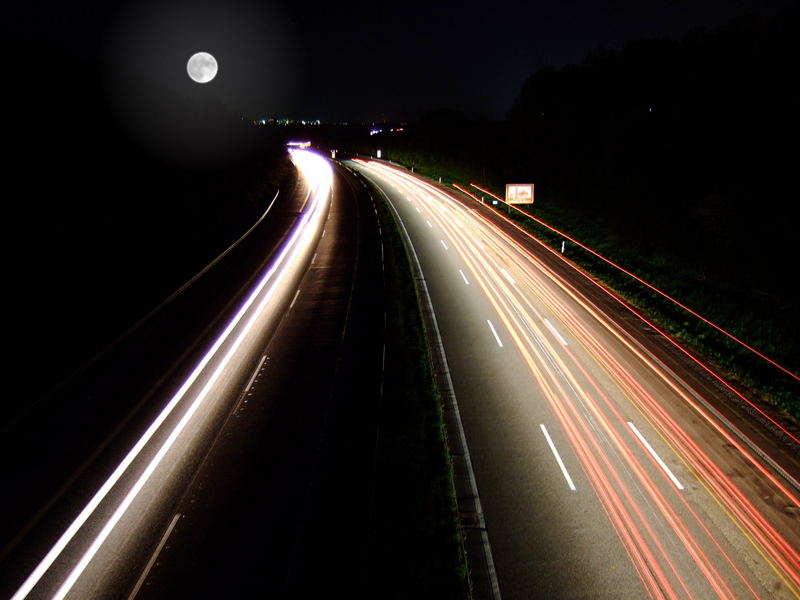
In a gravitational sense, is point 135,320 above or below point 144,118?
below

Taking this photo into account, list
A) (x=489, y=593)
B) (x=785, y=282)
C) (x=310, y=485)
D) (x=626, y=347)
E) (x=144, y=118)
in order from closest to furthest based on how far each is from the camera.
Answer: (x=489, y=593), (x=310, y=485), (x=626, y=347), (x=785, y=282), (x=144, y=118)

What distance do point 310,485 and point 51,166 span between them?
24590 millimetres

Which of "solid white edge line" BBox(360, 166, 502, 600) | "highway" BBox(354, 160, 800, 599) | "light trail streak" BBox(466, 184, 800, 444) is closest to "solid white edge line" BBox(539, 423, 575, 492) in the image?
"highway" BBox(354, 160, 800, 599)

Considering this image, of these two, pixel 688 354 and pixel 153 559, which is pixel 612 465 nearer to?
pixel 688 354

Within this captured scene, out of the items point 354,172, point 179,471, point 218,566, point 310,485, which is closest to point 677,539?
point 310,485

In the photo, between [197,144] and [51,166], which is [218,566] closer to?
[51,166]

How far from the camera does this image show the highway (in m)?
8.93

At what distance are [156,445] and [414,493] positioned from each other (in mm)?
6580

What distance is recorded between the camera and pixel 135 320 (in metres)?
20.0

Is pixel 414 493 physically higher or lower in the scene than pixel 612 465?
lower

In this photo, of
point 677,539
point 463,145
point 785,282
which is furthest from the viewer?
point 463,145

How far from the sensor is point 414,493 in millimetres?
10625

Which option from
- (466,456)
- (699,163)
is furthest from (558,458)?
(699,163)

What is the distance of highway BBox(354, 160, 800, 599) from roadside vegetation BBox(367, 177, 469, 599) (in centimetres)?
79
